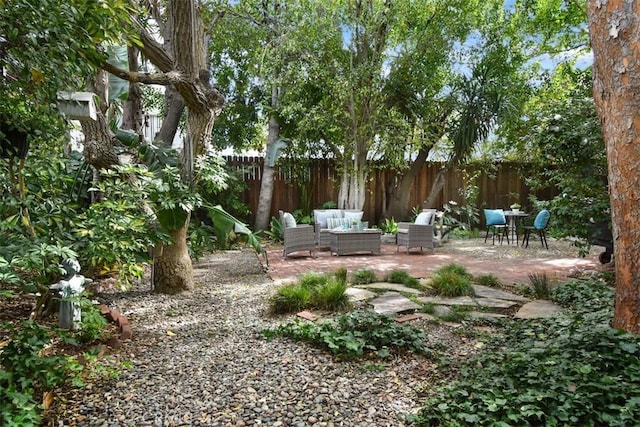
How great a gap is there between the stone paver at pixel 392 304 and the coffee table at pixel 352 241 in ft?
10.4

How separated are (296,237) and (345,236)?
915 mm

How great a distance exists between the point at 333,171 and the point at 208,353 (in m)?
8.41

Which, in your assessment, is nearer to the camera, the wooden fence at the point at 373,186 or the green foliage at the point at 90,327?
the green foliage at the point at 90,327

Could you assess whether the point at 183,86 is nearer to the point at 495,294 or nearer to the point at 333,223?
the point at 495,294

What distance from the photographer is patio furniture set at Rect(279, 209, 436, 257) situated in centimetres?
A: 709

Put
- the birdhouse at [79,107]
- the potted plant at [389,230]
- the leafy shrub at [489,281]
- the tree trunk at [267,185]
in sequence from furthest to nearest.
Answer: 1. the tree trunk at [267,185]
2. the potted plant at [389,230]
3. the leafy shrub at [489,281]
4. the birdhouse at [79,107]

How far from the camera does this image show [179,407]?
211 cm

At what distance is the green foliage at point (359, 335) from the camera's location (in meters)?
2.74

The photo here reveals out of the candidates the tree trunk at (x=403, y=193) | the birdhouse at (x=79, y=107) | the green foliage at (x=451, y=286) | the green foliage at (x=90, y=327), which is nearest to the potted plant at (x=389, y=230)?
the tree trunk at (x=403, y=193)

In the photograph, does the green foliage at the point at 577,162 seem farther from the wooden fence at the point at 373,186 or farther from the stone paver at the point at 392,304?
the wooden fence at the point at 373,186

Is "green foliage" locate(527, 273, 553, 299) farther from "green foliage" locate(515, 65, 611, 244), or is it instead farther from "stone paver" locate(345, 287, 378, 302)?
"stone paver" locate(345, 287, 378, 302)

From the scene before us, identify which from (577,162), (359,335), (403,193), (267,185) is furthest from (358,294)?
(403,193)

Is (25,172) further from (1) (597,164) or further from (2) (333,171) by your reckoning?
(2) (333,171)

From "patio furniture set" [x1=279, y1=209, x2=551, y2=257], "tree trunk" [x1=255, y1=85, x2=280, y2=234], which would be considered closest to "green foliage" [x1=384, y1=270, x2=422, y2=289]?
"patio furniture set" [x1=279, y1=209, x2=551, y2=257]
